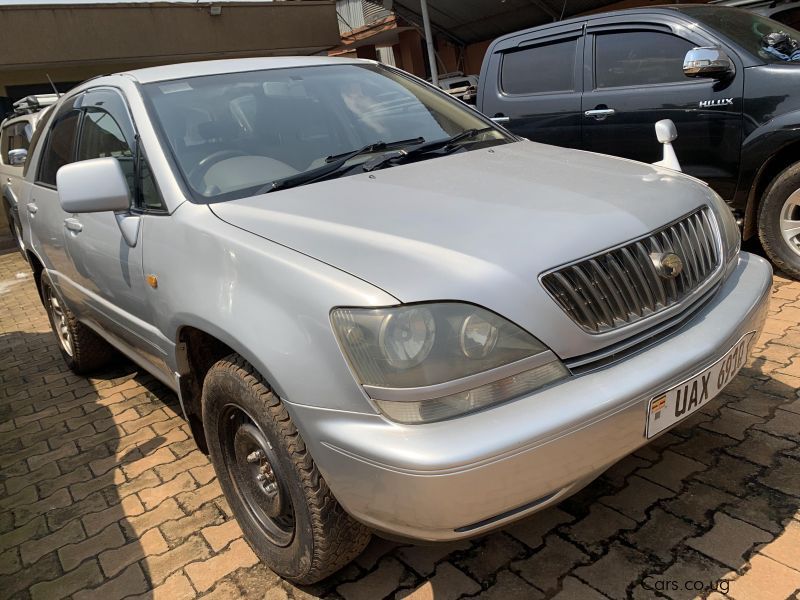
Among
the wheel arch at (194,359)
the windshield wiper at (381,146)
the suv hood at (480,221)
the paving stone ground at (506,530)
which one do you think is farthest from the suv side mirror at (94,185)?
the paving stone ground at (506,530)

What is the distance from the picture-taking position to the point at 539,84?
18.4 feet

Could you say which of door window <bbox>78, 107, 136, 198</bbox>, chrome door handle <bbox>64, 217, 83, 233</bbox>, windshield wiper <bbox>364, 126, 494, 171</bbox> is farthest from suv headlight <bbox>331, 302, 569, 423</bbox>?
chrome door handle <bbox>64, 217, 83, 233</bbox>

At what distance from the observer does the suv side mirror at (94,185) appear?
244 cm

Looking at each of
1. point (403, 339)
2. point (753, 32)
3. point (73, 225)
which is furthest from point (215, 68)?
point (753, 32)

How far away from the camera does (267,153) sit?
104 inches

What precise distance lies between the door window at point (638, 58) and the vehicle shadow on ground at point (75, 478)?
392 cm

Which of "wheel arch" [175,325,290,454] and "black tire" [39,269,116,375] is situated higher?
"wheel arch" [175,325,290,454]

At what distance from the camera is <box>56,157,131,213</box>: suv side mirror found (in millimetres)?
2436

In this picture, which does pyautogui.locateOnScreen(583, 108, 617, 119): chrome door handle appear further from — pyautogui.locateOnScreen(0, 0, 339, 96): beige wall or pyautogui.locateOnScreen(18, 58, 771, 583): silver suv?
pyautogui.locateOnScreen(0, 0, 339, 96): beige wall

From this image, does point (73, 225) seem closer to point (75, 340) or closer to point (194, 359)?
point (75, 340)

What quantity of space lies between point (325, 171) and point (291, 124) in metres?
0.41

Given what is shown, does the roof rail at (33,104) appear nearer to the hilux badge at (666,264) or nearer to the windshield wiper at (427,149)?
the windshield wiper at (427,149)

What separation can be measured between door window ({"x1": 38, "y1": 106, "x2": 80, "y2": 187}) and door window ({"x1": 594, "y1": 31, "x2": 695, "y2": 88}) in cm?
372

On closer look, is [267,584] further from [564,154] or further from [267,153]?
[564,154]
